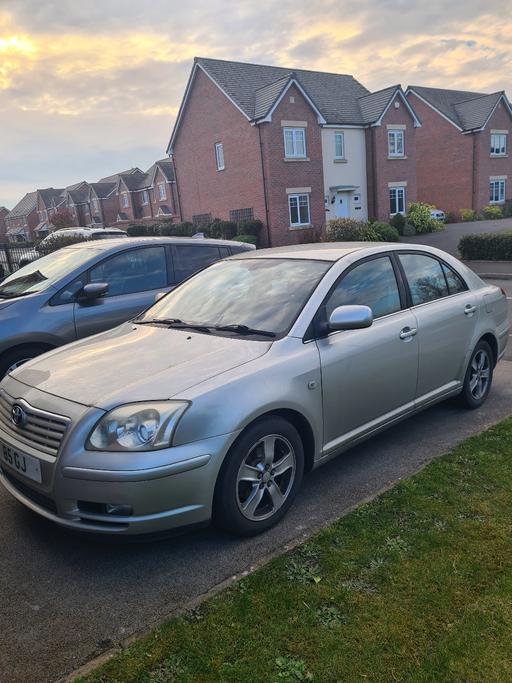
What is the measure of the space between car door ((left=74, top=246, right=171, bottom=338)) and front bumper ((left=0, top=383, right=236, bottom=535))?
2845 mm

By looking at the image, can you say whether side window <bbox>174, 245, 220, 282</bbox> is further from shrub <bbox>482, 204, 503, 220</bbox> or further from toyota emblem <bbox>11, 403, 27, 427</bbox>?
shrub <bbox>482, 204, 503, 220</bbox>

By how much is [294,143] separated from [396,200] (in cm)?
883

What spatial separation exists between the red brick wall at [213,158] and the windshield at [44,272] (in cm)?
2319

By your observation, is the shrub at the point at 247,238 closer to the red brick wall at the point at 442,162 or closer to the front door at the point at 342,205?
the front door at the point at 342,205

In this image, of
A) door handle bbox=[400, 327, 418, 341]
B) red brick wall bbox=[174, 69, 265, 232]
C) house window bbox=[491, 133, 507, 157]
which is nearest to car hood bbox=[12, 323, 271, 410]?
door handle bbox=[400, 327, 418, 341]

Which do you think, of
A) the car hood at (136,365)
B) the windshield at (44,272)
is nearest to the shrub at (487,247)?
the windshield at (44,272)

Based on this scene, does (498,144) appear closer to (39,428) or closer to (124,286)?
(124,286)

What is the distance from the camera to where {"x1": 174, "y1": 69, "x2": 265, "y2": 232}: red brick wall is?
28906 millimetres

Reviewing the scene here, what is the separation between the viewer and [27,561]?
3047 millimetres

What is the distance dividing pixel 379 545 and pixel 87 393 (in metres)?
1.82

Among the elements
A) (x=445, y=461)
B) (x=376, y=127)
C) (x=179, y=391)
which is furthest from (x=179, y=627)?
(x=376, y=127)

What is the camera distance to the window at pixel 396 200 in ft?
112

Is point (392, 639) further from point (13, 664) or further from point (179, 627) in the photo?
point (13, 664)

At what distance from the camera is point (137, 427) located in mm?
2826
